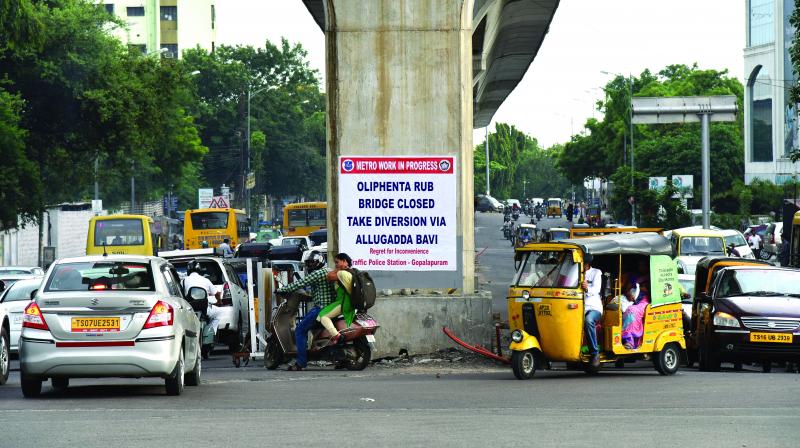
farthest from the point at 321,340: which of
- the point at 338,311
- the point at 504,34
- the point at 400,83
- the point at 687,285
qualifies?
the point at 504,34

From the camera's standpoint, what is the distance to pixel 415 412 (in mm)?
12383

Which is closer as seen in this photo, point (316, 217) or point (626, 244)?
point (626, 244)

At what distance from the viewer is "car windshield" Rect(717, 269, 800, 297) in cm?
1981

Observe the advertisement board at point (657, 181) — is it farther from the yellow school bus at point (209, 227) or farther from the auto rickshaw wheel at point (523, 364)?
the auto rickshaw wheel at point (523, 364)

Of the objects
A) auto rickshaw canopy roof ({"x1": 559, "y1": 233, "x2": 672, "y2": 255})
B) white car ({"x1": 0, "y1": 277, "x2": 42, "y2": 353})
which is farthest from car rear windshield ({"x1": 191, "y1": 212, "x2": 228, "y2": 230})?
auto rickshaw canopy roof ({"x1": 559, "y1": 233, "x2": 672, "y2": 255})

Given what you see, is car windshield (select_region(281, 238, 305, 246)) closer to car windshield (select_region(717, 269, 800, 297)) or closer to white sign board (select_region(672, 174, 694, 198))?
white sign board (select_region(672, 174, 694, 198))

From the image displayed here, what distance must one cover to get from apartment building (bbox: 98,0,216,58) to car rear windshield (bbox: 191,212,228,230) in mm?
60721

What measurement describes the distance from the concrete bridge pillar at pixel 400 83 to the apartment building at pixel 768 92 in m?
72.1

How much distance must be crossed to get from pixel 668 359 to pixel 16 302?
10.5 metres

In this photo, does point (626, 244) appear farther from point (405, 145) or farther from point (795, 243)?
point (795, 243)

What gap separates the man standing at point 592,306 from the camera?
16938 millimetres

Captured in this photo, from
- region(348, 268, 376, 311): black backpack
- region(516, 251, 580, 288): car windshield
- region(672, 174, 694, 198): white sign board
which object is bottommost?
region(348, 268, 376, 311): black backpack

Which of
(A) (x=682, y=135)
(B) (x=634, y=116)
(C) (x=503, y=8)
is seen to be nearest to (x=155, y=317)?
(C) (x=503, y=8)

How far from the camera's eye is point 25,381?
1394 centimetres
